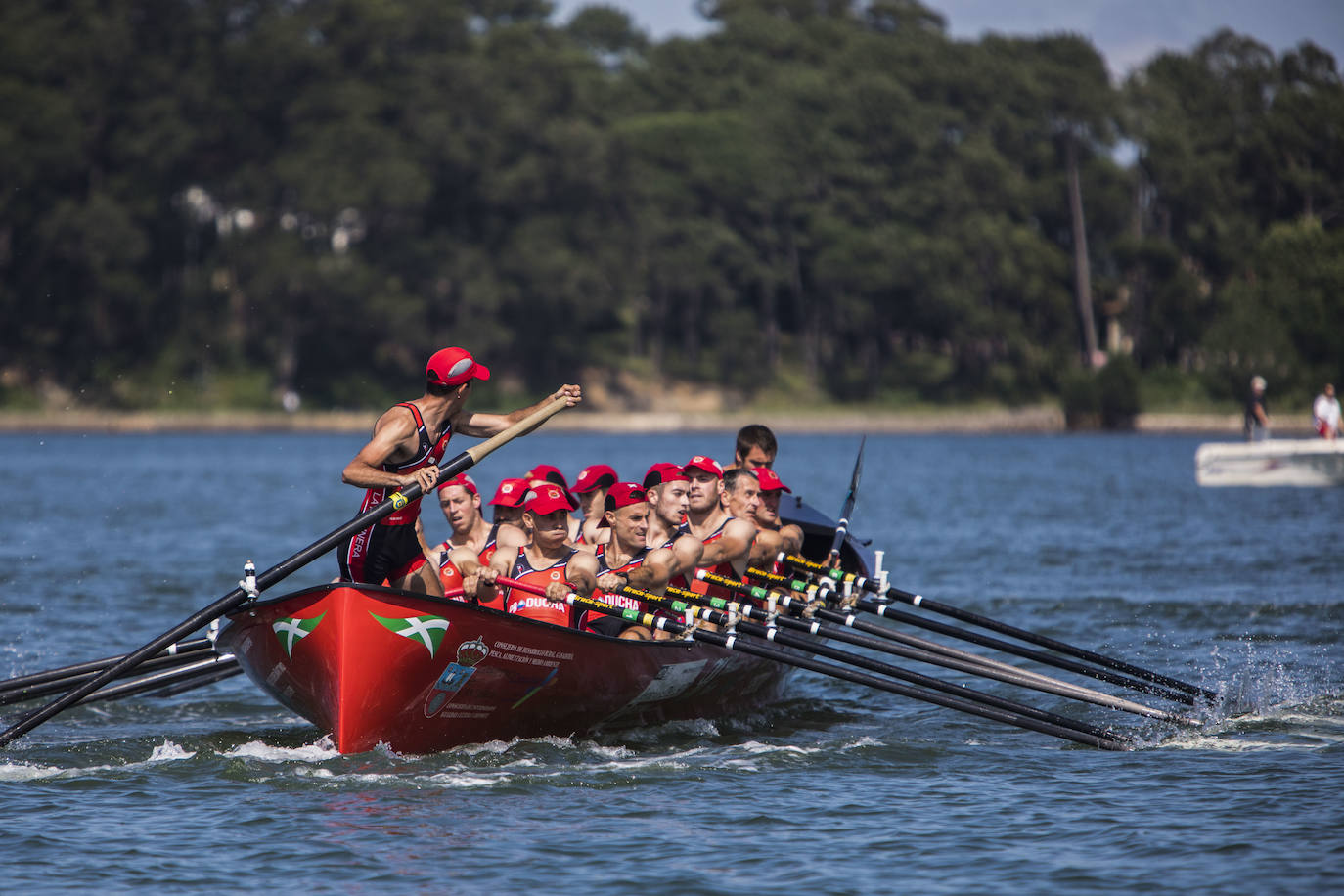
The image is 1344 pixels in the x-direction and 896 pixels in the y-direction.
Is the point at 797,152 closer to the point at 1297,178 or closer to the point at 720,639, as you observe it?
the point at 1297,178

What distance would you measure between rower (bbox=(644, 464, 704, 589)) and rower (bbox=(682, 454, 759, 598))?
0.21 feet

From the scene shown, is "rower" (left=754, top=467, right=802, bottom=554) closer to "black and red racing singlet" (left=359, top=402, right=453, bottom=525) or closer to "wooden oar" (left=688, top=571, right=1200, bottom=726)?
"wooden oar" (left=688, top=571, right=1200, bottom=726)


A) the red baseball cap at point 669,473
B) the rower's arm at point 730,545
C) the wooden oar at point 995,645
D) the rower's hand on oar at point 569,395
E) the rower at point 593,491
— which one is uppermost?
the rower's hand on oar at point 569,395

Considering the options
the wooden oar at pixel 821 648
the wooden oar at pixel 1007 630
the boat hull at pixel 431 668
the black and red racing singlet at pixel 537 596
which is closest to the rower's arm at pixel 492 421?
the black and red racing singlet at pixel 537 596

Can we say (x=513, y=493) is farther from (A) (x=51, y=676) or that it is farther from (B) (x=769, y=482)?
(A) (x=51, y=676)

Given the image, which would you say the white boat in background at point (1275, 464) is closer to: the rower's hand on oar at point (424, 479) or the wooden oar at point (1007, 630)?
the wooden oar at point (1007, 630)

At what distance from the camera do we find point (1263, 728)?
11.2 meters

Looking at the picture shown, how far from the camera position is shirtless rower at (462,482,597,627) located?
10117 mm

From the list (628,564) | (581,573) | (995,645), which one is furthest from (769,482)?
(581,573)

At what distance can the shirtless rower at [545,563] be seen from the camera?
10117mm

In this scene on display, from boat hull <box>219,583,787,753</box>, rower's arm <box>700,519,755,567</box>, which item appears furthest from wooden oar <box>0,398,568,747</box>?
rower's arm <box>700,519,755,567</box>

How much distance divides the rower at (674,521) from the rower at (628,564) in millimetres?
109

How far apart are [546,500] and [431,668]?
1.36m

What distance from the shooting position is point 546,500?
10.1 m
